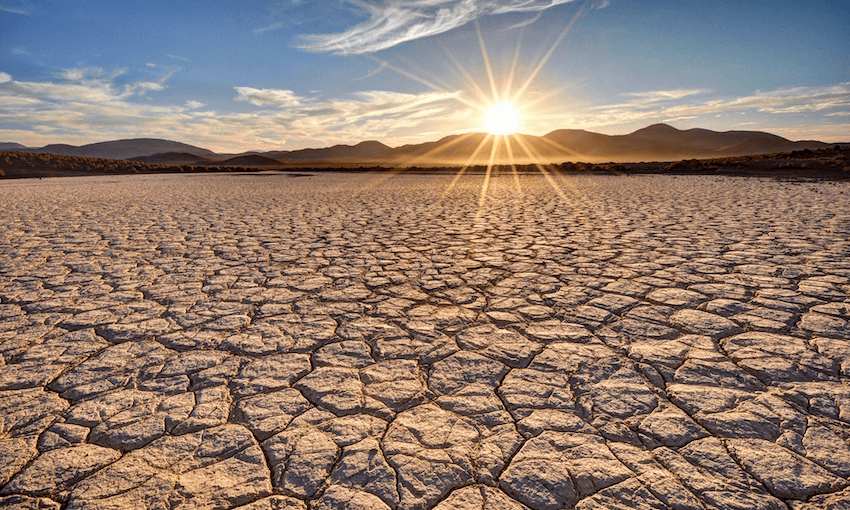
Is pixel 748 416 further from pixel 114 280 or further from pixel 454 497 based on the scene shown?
pixel 114 280

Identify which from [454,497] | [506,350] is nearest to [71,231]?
[506,350]

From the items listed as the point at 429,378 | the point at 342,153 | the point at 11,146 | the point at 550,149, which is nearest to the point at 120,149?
the point at 11,146

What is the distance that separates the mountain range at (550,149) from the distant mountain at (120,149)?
52.6 m

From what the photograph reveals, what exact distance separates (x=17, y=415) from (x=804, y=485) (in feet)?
9.61

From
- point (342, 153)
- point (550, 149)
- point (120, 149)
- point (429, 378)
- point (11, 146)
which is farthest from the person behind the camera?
point (11, 146)

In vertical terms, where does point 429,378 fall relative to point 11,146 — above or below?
below

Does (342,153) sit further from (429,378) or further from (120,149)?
(429,378)

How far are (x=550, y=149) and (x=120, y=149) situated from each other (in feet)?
461

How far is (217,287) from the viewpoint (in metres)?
3.42

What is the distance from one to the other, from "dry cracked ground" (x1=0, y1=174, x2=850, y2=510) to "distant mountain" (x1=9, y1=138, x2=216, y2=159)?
14487 cm

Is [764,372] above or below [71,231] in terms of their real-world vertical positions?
below

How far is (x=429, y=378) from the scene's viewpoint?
2.05 metres

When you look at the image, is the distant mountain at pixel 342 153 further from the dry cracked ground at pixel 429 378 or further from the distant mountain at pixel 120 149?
the dry cracked ground at pixel 429 378

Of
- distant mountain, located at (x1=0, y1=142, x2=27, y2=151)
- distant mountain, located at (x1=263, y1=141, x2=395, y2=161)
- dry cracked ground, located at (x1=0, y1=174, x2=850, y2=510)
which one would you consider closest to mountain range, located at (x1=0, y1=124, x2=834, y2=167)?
distant mountain, located at (x1=263, y1=141, x2=395, y2=161)
